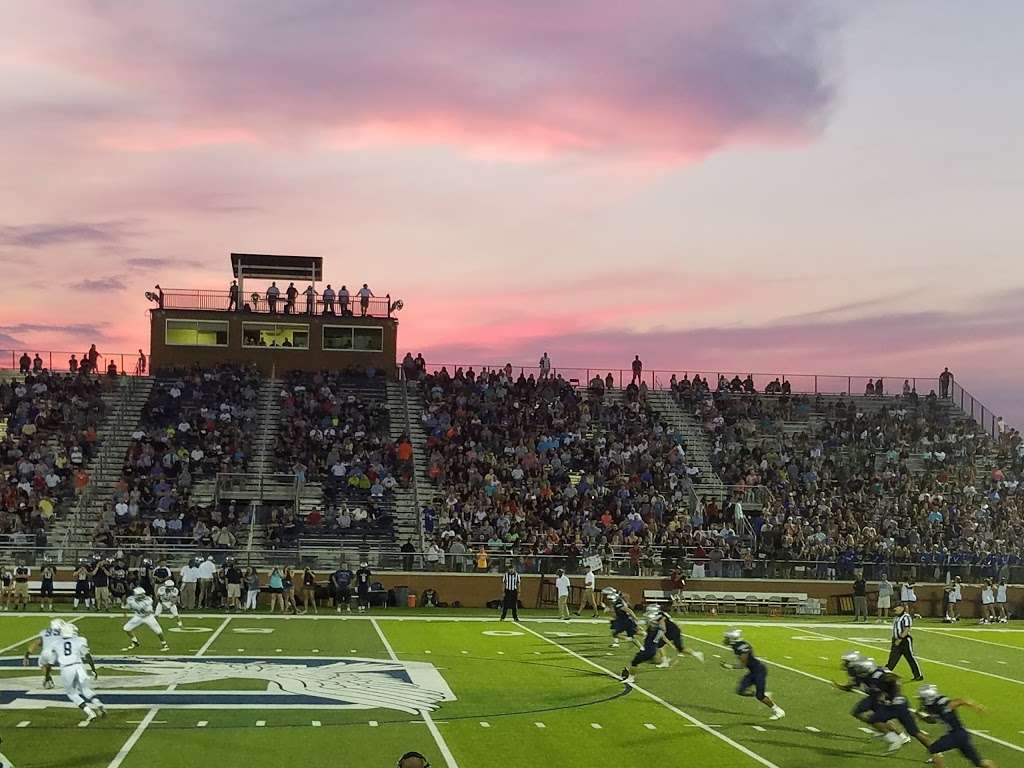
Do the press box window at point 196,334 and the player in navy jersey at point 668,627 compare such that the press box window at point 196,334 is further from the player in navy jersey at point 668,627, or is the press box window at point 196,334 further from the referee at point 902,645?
the referee at point 902,645

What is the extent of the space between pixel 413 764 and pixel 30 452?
3877cm

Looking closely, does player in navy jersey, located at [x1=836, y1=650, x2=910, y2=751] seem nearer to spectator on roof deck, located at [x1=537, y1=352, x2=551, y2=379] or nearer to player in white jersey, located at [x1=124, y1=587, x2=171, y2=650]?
player in white jersey, located at [x1=124, y1=587, x2=171, y2=650]

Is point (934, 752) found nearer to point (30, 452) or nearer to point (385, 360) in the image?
point (30, 452)

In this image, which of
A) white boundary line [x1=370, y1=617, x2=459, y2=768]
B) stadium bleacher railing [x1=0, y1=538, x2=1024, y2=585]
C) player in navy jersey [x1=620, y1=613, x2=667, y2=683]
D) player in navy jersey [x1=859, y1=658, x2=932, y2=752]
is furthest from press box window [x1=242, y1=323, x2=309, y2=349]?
player in navy jersey [x1=859, y1=658, x2=932, y2=752]

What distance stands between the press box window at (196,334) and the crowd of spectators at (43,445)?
199 inches

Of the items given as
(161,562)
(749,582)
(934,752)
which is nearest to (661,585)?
(749,582)

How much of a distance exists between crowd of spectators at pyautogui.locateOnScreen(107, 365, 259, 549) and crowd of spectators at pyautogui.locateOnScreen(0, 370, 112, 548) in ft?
5.60

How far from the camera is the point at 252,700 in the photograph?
746 inches

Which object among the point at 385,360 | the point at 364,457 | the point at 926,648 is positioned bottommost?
the point at 926,648

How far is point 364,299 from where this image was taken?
57906mm

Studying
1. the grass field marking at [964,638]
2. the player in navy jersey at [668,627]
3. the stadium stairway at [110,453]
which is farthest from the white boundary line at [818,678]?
the stadium stairway at [110,453]

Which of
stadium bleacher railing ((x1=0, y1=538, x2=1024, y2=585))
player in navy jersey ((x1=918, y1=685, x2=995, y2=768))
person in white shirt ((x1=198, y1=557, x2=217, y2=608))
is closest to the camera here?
player in navy jersey ((x1=918, y1=685, x2=995, y2=768))

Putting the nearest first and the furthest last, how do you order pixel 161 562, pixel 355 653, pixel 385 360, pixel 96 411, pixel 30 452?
1. pixel 355 653
2. pixel 161 562
3. pixel 30 452
4. pixel 96 411
5. pixel 385 360

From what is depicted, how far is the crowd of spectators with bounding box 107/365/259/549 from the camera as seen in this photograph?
135 ft
